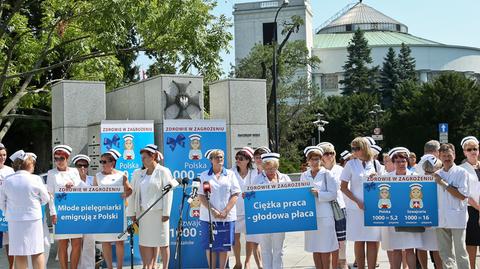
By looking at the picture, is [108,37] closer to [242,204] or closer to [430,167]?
[242,204]

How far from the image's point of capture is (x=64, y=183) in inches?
430

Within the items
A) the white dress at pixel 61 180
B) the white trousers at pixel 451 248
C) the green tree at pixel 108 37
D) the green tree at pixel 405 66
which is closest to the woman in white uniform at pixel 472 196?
the white trousers at pixel 451 248

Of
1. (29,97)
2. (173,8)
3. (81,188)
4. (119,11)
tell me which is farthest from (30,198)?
(29,97)

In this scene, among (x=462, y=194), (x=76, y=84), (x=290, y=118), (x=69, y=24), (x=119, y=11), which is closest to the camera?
(x=462, y=194)

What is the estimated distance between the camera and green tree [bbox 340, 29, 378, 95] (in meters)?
109

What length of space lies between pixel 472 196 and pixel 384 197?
3.85 ft

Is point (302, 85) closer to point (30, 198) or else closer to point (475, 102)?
point (475, 102)

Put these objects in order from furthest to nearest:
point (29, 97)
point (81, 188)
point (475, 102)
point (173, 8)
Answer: point (475, 102) → point (29, 97) → point (173, 8) → point (81, 188)

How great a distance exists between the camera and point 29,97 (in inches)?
1033

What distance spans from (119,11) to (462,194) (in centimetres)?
1092

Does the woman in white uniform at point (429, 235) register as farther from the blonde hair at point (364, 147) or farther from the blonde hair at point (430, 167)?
the blonde hair at point (364, 147)

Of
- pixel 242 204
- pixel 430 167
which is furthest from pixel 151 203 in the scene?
pixel 430 167

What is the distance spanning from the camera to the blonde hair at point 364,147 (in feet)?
32.5

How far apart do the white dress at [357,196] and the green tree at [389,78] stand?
10218 centimetres
